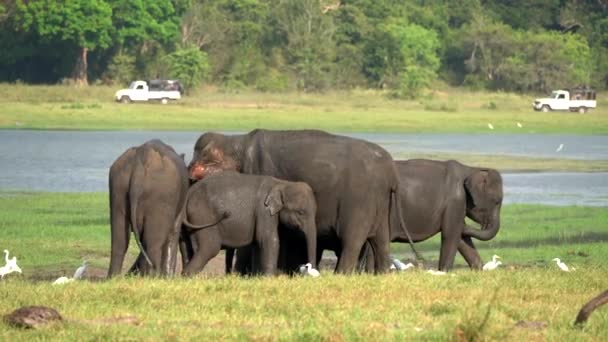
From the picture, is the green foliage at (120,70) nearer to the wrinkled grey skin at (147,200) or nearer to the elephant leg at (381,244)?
the elephant leg at (381,244)

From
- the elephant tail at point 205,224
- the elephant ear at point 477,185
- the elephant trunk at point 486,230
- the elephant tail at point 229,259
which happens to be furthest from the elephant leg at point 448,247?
the elephant tail at point 205,224

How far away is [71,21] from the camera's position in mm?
59062

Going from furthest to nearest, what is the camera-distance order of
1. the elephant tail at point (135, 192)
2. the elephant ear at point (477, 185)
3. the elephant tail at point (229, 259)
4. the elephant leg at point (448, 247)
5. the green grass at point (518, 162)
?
the green grass at point (518, 162)
the elephant ear at point (477, 185)
the elephant leg at point (448, 247)
the elephant tail at point (229, 259)
the elephant tail at point (135, 192)

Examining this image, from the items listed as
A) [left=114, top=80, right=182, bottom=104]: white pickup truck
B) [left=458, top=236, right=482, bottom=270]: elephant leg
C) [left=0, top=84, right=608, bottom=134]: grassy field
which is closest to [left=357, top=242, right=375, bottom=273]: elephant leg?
[left=458, top=236, right=482, bottom=270]: elephant leg

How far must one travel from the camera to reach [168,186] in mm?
14281

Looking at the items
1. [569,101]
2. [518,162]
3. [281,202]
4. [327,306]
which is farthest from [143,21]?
[327,306]

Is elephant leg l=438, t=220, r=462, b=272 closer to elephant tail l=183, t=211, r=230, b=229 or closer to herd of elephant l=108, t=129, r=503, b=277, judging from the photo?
herd of elephant l=108, t=129, r=503, b=277

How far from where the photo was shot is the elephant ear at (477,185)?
55.0 feet

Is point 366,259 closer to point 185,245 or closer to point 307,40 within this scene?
point 185,245

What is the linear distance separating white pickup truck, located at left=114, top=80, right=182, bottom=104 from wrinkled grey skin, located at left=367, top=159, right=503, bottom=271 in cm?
3849

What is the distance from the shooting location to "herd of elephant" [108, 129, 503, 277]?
14.2 m

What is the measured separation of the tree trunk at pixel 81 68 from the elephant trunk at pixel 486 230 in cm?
4504

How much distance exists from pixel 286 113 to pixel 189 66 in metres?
12.2

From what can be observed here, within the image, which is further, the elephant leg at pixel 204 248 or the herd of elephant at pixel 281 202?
the elephant leg at pixel 204 248
